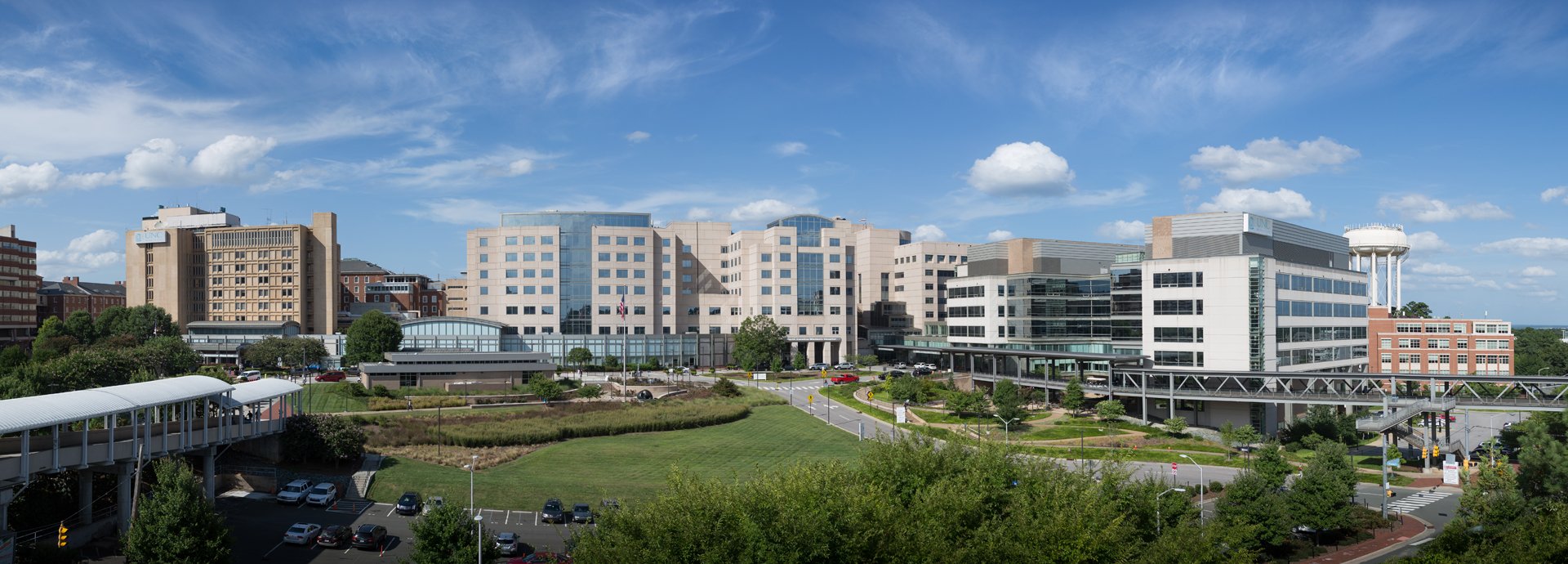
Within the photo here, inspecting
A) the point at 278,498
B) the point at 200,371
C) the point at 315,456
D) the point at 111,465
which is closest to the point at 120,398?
the point at 111,465

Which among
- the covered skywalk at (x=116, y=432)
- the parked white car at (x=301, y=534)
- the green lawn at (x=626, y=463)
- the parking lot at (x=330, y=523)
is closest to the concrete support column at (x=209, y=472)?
the covered skywalk at (x=116, y=432)

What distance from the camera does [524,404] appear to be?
97.6 meters

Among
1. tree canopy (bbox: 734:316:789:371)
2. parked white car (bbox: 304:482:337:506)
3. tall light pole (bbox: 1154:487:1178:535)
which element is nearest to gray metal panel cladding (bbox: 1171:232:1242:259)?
tall light pole (bbox: 1154:487:1178:535)

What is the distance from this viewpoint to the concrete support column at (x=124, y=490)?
162ft

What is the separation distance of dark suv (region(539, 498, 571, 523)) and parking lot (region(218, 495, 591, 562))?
42cm

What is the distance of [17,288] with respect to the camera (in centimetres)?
15862

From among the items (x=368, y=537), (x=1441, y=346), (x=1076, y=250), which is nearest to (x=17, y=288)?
(x=368, y=537)

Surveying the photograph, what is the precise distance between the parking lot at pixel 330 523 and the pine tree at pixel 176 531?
163 inches

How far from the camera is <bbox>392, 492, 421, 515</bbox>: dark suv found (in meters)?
54.3

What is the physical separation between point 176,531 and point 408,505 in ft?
48.2

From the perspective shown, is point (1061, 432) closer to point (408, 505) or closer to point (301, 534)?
point (408, 505)

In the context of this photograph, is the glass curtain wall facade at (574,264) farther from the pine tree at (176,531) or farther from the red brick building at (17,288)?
the pine tree at (176,531)

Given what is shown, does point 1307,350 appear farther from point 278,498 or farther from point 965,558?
point 278,498

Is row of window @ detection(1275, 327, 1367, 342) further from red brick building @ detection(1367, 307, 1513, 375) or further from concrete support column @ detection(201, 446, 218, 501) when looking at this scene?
concrete support column @ detection(201, 446, 218, 501)
